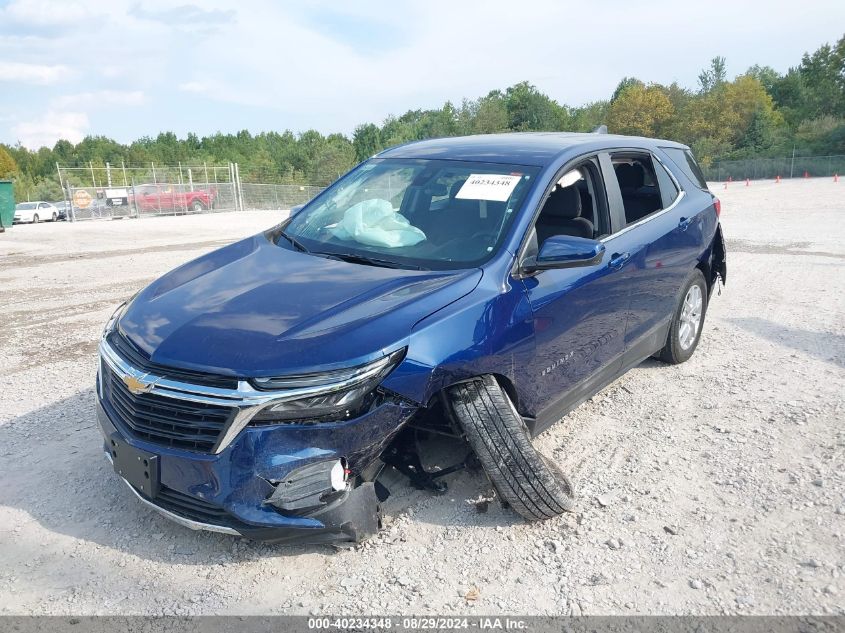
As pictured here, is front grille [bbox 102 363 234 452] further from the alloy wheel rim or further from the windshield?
the alloy wheel rim

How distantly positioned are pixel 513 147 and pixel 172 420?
269cm

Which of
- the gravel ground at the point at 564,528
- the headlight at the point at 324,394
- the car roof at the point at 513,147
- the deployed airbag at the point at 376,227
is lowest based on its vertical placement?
the gravel ground at the point at 564,528

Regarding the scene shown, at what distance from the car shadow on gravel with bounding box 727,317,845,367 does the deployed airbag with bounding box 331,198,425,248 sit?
403cm

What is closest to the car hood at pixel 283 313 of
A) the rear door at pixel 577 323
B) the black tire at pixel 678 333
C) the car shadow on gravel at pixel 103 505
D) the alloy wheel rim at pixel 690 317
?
the rear door at pixel 577 323

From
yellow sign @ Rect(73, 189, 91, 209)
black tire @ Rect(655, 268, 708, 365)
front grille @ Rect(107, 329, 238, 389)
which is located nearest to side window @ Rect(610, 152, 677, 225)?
black tire @ Rect(655, 268, 708, 365)

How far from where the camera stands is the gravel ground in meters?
2.81

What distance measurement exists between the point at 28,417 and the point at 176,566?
7.84 feet

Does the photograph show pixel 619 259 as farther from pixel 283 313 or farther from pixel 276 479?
pixel 276 479

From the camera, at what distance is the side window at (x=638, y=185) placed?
4555mm

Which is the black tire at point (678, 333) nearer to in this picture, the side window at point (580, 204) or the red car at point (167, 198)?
the side window at point (580, 204)

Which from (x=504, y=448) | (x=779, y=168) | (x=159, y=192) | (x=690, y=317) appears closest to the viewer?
(x=504, y=448)

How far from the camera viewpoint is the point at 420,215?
3957 mm

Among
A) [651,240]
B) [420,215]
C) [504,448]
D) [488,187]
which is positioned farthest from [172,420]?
[651,240]

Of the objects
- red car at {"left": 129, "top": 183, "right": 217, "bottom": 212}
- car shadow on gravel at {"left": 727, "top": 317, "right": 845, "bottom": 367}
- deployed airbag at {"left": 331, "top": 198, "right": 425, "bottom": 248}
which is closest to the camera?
deployed airbag at {"left": 331, "top": 198, "right": 425, "bottom": 248}
